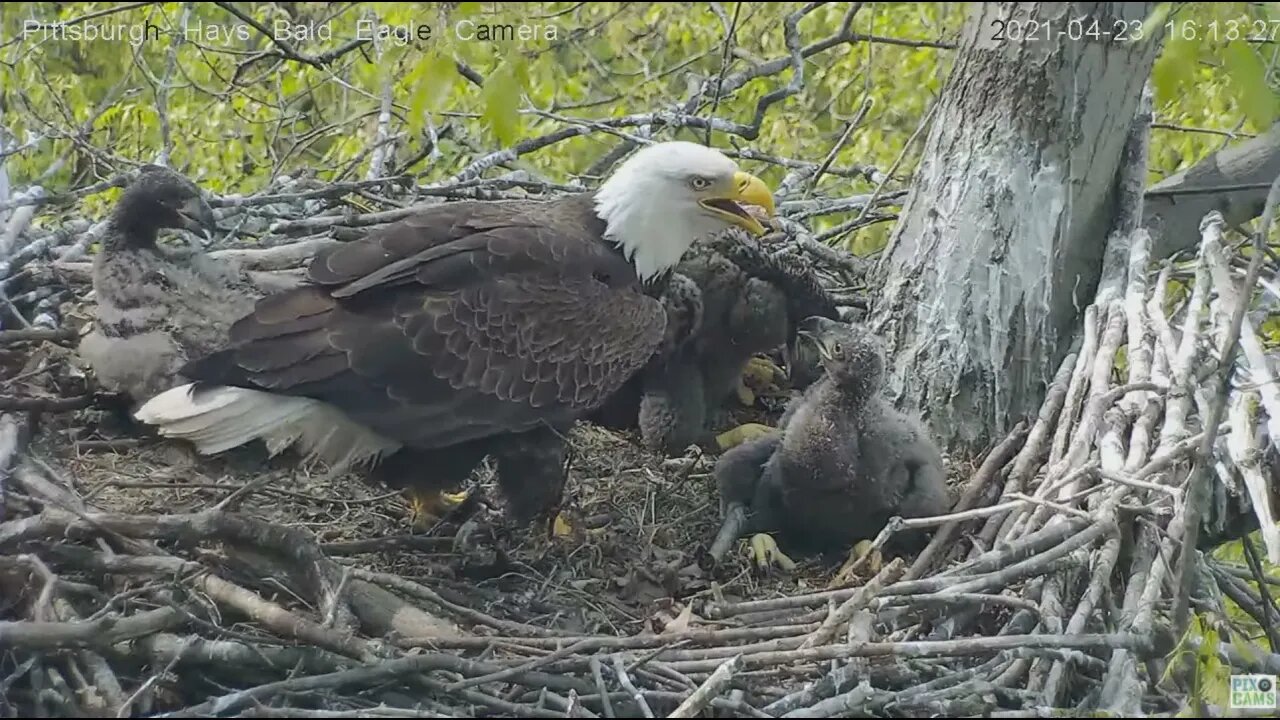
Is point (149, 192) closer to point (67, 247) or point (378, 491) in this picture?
point (67, 247)

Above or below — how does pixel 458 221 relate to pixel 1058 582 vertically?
above

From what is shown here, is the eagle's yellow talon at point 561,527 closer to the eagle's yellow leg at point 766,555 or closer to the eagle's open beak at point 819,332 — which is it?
the eagle's yellow leg at point 766,555

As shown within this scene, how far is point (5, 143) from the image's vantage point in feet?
20.1

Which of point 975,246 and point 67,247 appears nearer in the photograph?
point 975,246

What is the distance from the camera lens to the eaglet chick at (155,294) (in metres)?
4.78

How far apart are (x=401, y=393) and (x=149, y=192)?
1.45 metres

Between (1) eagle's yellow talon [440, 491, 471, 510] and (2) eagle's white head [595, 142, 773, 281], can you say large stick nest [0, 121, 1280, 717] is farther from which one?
(2) eagle's white head [595, 142, 773, 281]

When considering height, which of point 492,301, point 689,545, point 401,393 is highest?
point 492,301

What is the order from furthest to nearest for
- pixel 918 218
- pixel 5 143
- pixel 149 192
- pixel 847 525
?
pixel 5 143 → pixel 918 218 → pixel 149 192 → pixel 847 525

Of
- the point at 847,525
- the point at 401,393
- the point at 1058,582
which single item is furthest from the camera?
the point at 847,525

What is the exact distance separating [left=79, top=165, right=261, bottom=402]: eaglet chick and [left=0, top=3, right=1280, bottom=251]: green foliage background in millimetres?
937

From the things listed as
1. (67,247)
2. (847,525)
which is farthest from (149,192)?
(847,525)

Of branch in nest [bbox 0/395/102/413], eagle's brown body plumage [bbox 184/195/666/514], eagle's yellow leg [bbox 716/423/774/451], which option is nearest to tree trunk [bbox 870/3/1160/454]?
eagle's yellow leg [bbox 716/423/774/451]

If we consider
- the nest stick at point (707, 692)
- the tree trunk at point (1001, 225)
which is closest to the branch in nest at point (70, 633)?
the nest stick at point (707, 692)
